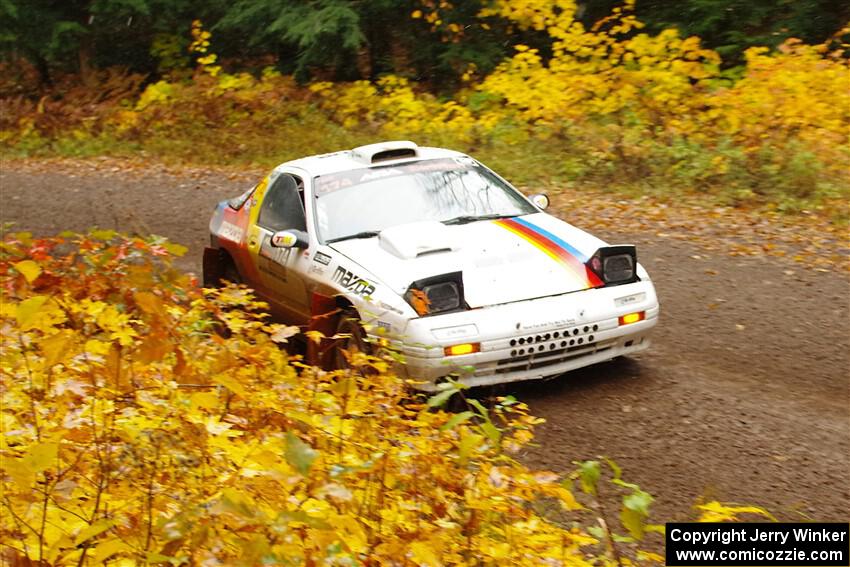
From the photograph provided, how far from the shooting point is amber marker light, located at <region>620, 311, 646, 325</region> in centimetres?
655

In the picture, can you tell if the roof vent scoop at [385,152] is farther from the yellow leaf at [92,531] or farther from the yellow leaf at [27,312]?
the yellow leaf at [92,531]

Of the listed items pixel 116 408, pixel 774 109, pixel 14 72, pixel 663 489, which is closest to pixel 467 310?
pixel 663 489

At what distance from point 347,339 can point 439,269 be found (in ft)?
2.62

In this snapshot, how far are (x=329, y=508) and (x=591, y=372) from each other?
373 centimetres

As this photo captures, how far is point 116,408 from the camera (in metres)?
4.26

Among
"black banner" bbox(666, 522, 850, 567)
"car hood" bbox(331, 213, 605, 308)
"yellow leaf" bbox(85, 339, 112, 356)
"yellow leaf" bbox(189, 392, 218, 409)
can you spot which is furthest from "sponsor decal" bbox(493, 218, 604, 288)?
"yellow leaf" bbox(189, 392, 218, 409)

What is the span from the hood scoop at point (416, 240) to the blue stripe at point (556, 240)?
2.04ft

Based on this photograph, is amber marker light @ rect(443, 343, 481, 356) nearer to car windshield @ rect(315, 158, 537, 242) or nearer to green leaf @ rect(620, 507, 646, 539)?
car windshield @ rect(315, 158, 537, 242)

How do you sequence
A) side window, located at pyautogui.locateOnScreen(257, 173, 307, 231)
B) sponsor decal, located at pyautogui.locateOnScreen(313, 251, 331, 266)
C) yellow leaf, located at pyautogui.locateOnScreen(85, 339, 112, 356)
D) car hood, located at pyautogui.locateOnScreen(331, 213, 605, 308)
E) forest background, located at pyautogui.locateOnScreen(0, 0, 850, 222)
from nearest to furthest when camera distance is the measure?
yellow leaf, located at pyautogui.locateOnScreen(85, 339, 112, 356) < car hood, located at pyautogui.locateOnScreen(331, 213, 605, 308) < sponsor decal, located at pyautogui.locateOnScreen(313, 251, 331, 266) < side window, located at pyautogui.locateOnScreen(257, 173, 307, 231) < forest background, located at pyautogui.locateOnScreen(0, 0, 850, 222)

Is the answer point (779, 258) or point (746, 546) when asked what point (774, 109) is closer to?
point (779, 258)

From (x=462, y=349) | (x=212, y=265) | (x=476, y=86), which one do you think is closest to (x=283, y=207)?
Answer: (x=212, y=265)

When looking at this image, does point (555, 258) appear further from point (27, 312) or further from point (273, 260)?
point (27, 312)

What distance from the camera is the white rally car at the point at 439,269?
20.4ft

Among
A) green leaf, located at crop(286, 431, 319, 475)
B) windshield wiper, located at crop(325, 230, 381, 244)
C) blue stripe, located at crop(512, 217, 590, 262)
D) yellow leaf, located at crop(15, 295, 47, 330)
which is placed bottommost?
blue stripe, located at crop(512, 217, 590, 262)
